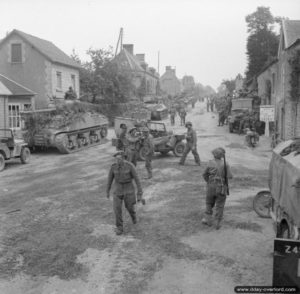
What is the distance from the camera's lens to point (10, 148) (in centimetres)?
1853

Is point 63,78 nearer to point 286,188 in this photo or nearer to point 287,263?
point 286,188

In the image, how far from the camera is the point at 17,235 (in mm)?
8875

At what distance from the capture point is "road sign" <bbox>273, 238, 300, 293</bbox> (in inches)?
152

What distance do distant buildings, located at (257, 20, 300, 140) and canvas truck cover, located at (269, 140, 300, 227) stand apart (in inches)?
607

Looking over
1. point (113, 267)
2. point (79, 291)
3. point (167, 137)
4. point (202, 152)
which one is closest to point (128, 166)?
point (113, 267)

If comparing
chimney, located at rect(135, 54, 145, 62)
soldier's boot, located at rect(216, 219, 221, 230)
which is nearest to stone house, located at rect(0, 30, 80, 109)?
soldier's boot, located at rect(216, 219, 221, 230)

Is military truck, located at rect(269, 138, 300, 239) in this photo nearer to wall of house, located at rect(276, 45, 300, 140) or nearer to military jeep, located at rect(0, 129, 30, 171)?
military jeep, located at rect(0, 129, 30, 171)

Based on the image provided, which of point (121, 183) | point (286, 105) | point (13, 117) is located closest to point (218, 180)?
point (121, 183)

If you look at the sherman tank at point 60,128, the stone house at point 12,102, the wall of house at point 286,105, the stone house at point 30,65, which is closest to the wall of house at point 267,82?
the wall of house at point 286,105

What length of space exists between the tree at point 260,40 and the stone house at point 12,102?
28.7 metres

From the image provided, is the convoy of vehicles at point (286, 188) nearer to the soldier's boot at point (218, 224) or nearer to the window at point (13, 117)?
the soldier's boot at point (218, 224)

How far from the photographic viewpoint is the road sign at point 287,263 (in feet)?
12.7

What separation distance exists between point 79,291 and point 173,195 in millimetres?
6197

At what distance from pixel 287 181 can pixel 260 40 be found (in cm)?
4865
